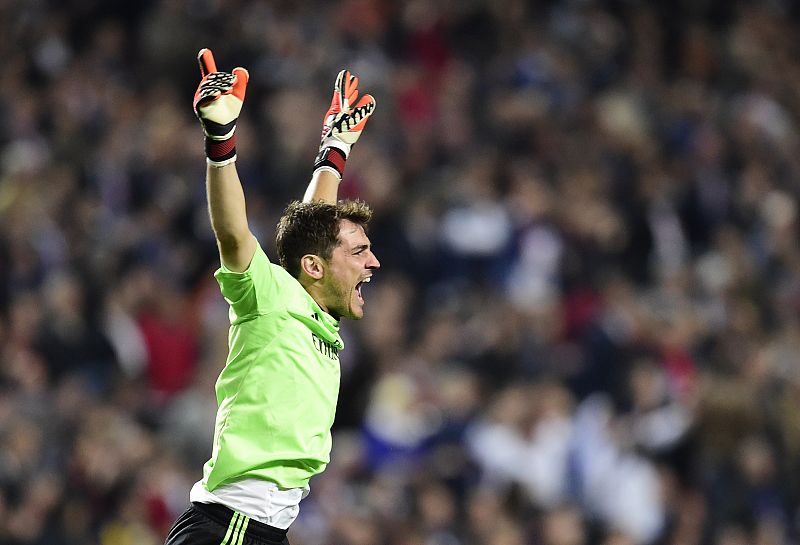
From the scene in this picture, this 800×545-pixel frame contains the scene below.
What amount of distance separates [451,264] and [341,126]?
568 cm

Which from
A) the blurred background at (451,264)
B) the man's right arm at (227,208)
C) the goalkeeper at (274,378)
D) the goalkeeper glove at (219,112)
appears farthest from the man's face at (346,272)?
the blurred background at (451,264)

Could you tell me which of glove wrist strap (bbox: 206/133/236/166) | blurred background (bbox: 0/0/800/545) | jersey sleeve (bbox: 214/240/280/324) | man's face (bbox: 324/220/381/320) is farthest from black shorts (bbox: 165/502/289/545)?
blurred background (bbox: 0/0/800/545)

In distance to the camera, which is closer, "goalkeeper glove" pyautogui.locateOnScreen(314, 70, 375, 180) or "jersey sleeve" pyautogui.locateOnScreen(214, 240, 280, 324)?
"jersey sleeve" pyautogui.locateOnScreen(214, 240, 280, 324)

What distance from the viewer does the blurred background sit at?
9.58 metres

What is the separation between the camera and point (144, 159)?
38.2 ft

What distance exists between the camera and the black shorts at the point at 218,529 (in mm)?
4949

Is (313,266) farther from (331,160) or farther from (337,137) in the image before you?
(337,137)

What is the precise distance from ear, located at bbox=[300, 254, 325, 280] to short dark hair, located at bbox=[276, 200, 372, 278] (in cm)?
2

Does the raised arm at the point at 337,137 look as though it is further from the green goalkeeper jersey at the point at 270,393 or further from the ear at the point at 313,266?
the green goalkeeper jersey at the point at 270,393

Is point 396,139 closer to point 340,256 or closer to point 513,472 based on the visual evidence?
point 513,472

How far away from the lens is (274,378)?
16.2 ft

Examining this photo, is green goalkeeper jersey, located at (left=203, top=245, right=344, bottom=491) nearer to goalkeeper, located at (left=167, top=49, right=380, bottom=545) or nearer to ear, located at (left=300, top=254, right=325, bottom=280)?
goalkeeper, located at (left=167, top=49, right=380, bottom=545)

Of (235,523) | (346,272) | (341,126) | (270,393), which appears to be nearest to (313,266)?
(346,272)

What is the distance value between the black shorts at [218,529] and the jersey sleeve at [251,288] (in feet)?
2.19
